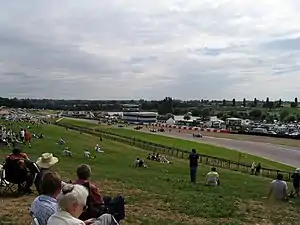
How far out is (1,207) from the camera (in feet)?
31.1

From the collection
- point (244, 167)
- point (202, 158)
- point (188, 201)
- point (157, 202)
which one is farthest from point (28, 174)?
point (202, 158)

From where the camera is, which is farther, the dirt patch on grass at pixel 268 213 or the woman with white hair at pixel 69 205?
the dirt patch on grass at pixel 268 213

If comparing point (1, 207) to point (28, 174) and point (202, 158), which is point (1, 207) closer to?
point (28, 174)

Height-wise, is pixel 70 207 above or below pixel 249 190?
above

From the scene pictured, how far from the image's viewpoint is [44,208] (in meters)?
4.68

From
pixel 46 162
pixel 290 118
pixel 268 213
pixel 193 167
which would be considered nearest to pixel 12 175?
pixel 46 162

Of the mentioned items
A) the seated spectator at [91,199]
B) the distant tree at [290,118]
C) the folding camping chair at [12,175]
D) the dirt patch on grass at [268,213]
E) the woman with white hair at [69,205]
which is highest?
the woman with white hair at [69,205]

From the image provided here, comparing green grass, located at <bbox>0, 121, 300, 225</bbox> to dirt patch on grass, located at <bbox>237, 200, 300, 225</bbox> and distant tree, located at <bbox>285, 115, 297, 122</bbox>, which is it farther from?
distant tree, located at <bbox>285, 115, 297, 122</bbox>

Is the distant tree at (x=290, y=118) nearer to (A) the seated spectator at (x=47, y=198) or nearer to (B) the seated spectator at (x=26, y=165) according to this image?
(B) the seated spectator at (x=26, y=165)

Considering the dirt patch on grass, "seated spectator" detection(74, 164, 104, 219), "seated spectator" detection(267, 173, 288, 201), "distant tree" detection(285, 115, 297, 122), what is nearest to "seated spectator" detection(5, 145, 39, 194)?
"seated spectator" detection(74, 164, 104, 219)

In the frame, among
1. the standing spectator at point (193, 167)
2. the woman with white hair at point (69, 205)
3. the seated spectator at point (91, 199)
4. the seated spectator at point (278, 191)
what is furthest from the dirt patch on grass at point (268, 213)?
the woman with white hair at point (69, 205)

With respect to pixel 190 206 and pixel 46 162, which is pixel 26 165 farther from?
pixel 190 206

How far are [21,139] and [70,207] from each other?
2826 centimetres

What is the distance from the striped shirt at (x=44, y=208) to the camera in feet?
15.2
